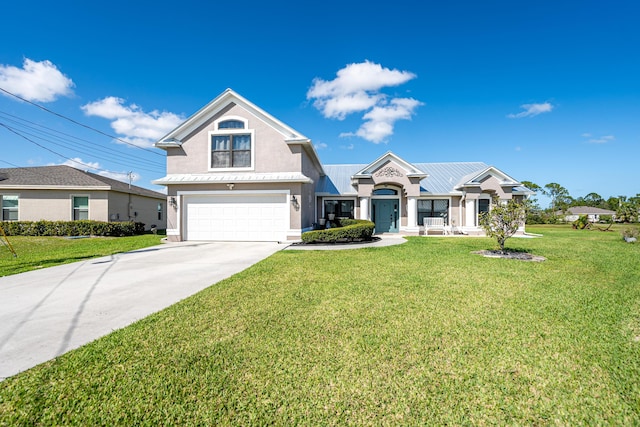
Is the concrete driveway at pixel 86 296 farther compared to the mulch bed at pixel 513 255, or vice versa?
the mulch bed at pixel 513 255

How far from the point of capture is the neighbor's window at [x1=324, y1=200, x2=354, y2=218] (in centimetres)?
1908

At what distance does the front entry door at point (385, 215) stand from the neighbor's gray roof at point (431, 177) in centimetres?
193

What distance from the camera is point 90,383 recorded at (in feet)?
8.52

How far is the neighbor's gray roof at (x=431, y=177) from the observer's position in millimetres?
18991

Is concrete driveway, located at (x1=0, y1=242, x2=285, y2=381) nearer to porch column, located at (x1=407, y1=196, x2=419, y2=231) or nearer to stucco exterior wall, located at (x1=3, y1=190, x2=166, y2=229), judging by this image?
porch column, located at (x1=407, y1=196, x2=419, y2=231)

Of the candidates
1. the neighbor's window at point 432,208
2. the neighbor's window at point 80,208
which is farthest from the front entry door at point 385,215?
the neighbor's window at point 80,208

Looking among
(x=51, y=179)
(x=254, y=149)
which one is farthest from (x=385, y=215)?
(x=51, y=179)

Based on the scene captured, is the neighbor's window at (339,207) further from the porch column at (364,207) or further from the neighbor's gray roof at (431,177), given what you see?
the porch column at (364,207)

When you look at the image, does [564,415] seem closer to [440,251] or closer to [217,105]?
[440,251]

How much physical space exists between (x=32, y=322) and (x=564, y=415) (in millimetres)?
6312

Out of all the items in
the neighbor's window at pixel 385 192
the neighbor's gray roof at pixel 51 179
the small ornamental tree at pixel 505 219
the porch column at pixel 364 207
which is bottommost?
the small ornamental tree at pixel 505 219

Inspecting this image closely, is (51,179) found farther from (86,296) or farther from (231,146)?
(86,296)

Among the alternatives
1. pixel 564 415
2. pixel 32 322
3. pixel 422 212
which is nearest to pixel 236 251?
pixel 32 322

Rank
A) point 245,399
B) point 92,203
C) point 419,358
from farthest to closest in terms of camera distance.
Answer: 1. point 92,203
2. point 419,358
3. point 245,399
